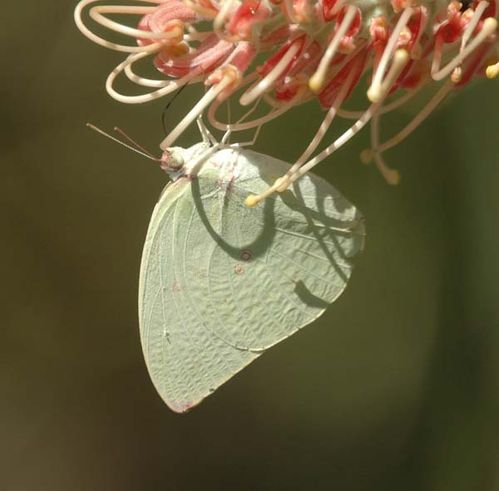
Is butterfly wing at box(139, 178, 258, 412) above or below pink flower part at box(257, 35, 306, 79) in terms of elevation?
below

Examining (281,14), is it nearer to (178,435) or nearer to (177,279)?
(177,279)

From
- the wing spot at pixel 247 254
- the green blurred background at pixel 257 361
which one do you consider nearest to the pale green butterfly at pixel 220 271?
the wing spot at pixel 247 254

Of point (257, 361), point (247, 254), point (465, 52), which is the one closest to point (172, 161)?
point (247, 254)

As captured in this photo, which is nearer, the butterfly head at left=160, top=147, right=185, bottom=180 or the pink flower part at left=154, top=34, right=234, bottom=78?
the pink flower part at left=154, top=34, right=234, bottom=78

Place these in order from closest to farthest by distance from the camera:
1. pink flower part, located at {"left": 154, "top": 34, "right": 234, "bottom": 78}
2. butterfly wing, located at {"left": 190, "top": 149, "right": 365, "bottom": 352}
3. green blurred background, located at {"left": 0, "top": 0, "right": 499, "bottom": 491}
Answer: pink flower part, located at {"left": 154, "top": 34, "right": 234, "bottom": 78}, butterfly wing, located at {"left": 190, "top": 149, "right": 365, "bottom": 352}, green blurred background, located at {"left": 0, "top": 0, "right": 499, "bottom": 491}

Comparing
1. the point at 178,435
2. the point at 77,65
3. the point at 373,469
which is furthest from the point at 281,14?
the point at 178,435

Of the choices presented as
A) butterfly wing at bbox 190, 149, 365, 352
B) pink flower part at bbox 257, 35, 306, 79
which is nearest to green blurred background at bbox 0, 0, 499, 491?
butterfly wing at bbox 190, 149, 365, 352

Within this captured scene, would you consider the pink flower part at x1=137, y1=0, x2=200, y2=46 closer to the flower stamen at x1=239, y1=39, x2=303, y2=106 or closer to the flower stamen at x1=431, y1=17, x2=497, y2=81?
the flower stamen at x1=239, y1=39, x2=303, y2=106

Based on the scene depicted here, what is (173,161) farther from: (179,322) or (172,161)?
(179,322)
